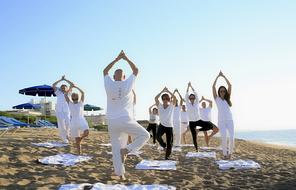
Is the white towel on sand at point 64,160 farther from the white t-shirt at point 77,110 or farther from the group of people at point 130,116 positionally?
the white t-shirt at point 77,110

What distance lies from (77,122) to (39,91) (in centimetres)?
1421

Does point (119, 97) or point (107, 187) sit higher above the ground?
point (119, 97)

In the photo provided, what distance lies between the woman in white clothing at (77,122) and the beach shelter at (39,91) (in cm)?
1330

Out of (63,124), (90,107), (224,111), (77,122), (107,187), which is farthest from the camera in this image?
(90,107)

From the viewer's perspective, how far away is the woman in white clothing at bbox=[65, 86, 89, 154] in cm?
955

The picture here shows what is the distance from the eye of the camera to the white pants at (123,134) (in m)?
6.10

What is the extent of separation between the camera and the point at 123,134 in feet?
20.8

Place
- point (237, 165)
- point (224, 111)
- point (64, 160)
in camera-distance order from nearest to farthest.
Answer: point (64, 160), point (237, 165), point (224, 111)

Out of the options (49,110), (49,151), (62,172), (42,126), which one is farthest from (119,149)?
(49,110)

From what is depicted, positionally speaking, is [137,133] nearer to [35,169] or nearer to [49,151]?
[35,169]

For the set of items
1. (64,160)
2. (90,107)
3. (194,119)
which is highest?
(90,107)

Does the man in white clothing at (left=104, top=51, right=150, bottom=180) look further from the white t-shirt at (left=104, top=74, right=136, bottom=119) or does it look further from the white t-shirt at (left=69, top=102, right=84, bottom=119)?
the white t-shirt at (left=69, top=102, right=84, bottom=119)

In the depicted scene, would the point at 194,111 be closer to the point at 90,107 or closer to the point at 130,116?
the point at 130,116

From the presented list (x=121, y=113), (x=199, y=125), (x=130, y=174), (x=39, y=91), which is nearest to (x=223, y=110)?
(x=199, y=125)
